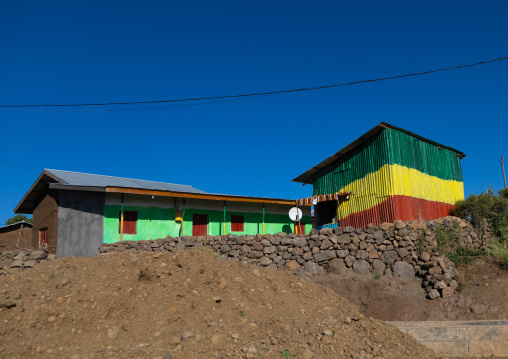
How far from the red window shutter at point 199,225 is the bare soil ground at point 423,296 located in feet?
27.4

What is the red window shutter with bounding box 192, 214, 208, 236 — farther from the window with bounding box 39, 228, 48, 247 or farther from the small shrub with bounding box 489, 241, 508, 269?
the small shrub with bounding box 489, 241, 508, 269

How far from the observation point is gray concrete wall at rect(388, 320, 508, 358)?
9273 mm

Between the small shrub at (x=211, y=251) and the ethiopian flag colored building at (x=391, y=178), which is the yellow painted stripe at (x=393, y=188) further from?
the small shrub at (x=211, y=251)

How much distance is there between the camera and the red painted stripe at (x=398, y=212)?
14750 mm

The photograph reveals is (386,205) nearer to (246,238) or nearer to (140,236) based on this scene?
(246,238)

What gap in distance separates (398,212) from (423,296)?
12.7ft

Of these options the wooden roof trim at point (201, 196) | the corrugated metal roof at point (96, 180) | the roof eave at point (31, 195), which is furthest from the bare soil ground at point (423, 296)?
the roof eave at point (31, 195)

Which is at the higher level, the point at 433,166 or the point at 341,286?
the point at 433,166

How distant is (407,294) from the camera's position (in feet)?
38.4

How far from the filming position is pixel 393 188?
48.8 feet

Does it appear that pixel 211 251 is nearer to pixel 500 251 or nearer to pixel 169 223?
pixel 169 223

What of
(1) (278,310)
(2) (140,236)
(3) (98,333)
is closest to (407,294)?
(1) (278,310)

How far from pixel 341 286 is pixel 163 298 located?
5.76 metres

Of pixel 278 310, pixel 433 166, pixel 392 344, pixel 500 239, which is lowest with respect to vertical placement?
pixel 392 344
